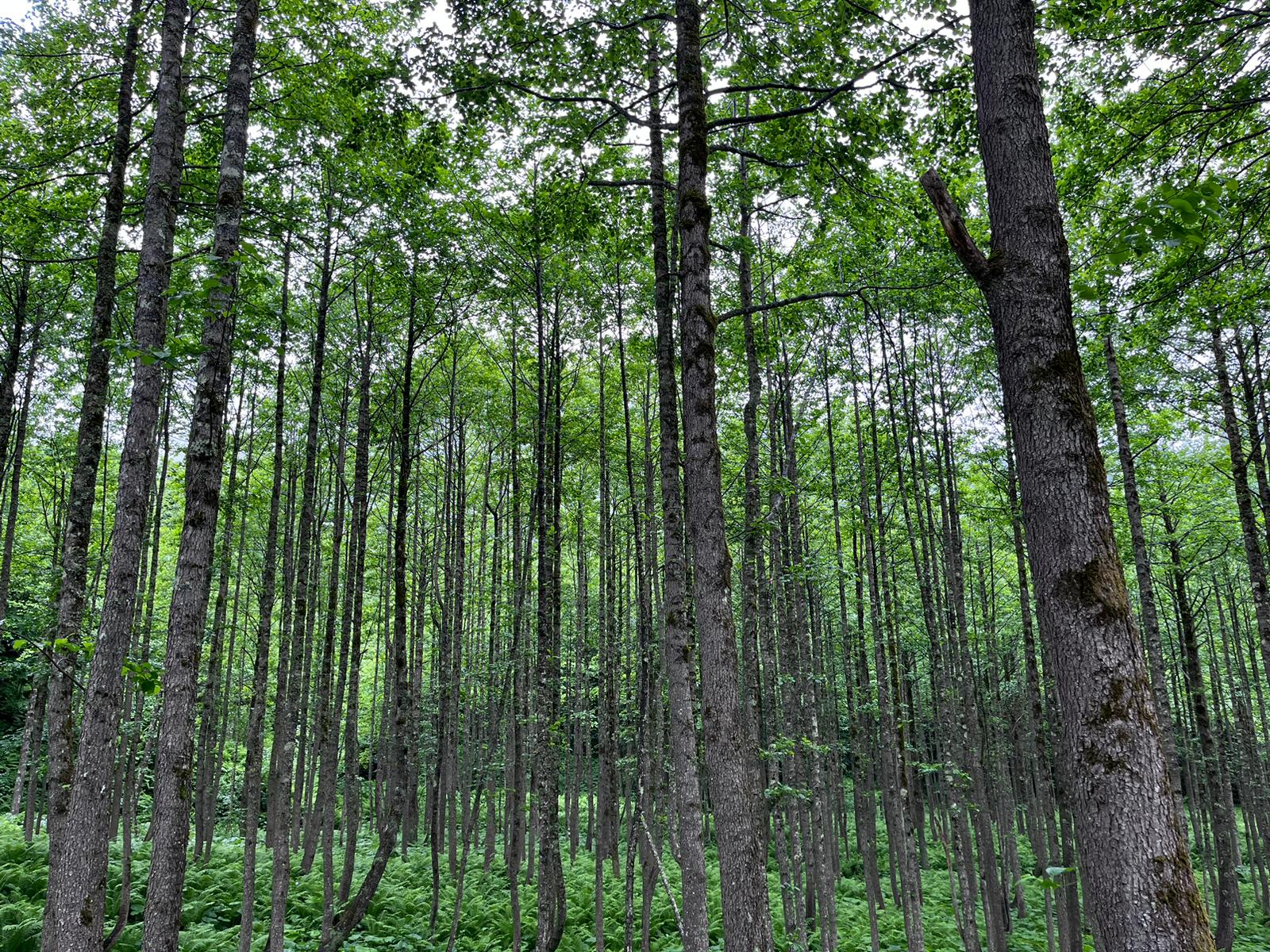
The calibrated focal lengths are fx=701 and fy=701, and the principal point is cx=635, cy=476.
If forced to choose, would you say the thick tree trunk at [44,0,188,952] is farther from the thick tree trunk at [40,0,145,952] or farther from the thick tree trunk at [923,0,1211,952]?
the thick tree trunk at [923,0,1211,952]

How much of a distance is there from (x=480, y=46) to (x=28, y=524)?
2429 centimetres

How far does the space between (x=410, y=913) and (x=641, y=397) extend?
1227cm

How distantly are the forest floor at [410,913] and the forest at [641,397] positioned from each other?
0.48 feet

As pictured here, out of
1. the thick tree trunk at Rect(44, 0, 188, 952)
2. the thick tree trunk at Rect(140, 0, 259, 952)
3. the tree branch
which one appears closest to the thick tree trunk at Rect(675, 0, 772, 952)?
the tree branch

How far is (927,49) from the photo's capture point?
5.41m

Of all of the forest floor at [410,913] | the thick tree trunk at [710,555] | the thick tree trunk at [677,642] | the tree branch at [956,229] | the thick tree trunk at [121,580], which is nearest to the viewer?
the tree branch at [956,229]

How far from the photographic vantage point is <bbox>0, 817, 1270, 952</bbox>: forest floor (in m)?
11.2

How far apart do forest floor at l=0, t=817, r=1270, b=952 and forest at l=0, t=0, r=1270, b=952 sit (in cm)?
15

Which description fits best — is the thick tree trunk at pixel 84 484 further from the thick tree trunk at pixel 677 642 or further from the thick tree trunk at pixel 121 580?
the thick tree trunk at pixel 677 642

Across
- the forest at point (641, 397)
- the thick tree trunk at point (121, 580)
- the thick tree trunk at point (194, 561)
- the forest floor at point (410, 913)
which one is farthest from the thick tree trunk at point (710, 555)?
the forest floor at point (410, 913)

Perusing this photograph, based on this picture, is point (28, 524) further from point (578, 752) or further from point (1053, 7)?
point (1053, 7)

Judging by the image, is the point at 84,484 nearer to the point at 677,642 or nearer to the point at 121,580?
the point at 121,580

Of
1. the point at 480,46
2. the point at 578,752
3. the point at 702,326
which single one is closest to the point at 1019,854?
the point at 578,752

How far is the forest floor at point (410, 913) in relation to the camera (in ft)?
36.7
